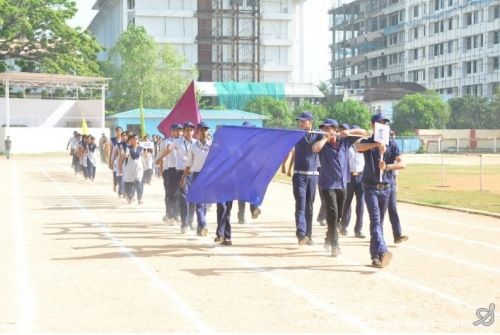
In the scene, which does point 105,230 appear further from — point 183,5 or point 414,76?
point 414,76

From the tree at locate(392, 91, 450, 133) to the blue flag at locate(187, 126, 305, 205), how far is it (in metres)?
67.8

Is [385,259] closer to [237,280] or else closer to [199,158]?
[237,280]

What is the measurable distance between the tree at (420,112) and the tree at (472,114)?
2.25 meters

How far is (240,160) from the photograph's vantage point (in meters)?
11.6

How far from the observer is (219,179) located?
11.6 meters

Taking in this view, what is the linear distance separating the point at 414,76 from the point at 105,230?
92802 millimetres

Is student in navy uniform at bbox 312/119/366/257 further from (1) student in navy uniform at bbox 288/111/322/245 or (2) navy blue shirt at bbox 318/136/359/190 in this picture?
(1) student in navy uniform at bbox 288/111/322/245

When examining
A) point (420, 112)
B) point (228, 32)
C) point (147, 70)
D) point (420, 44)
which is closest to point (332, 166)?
point (147, 70)

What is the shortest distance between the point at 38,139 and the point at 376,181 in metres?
56.8

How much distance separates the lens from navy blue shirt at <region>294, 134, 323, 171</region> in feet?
39.4

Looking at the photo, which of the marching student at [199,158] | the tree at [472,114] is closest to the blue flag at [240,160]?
the marching student at [199,158]

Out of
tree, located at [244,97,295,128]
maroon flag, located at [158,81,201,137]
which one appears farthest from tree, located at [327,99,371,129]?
maroon flag, located at [158,81,201,137]

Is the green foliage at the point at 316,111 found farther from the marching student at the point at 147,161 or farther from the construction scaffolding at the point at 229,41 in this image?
the marching student at the point at 147,161

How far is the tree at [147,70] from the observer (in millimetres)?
66750
